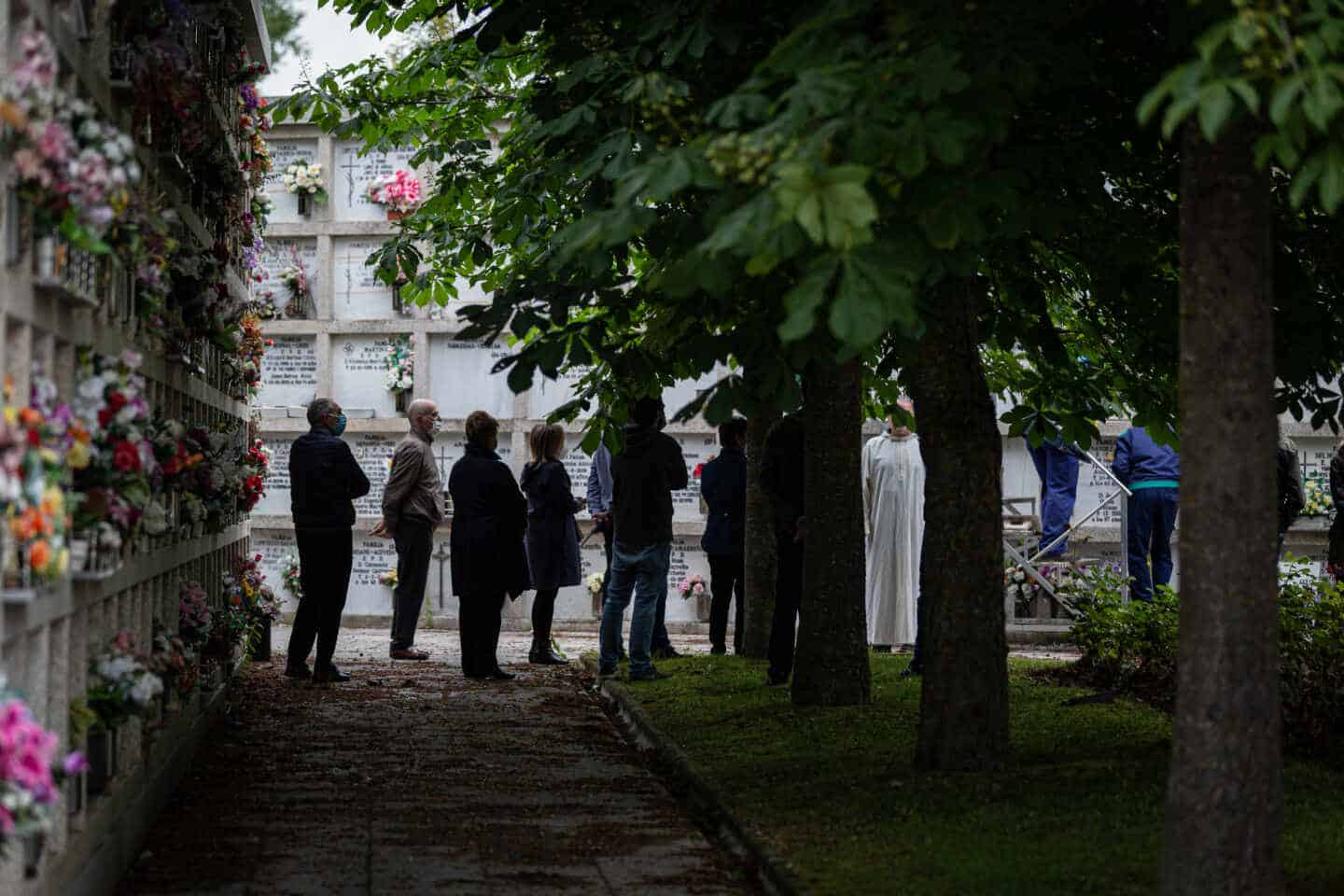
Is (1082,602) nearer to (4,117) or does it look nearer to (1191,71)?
(1191,71)

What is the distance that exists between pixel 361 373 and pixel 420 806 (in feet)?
32.6

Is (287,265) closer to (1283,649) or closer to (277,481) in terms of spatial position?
(277,481)

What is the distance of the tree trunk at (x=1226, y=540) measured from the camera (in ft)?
15.0

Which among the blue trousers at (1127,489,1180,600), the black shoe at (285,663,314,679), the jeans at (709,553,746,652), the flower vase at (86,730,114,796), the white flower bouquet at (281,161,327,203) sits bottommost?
the black shoe at (285,663,314,679)

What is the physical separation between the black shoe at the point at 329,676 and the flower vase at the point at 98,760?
5739mm

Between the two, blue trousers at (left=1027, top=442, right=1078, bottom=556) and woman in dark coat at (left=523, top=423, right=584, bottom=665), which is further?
blue trousers at (left=1027, top=442, right=1078, bottom=556)

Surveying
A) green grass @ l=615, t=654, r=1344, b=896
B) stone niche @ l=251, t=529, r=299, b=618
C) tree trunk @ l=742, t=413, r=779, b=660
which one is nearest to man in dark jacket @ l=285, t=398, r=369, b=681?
green grass @ l=615, t=654, r=1344, b=896

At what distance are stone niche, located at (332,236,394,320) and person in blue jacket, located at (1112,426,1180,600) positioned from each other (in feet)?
23.7

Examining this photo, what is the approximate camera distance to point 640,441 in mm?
11102

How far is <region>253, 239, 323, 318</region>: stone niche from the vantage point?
1653cm

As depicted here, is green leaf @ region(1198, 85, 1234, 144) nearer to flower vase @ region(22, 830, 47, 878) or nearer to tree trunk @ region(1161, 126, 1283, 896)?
tree trunk @ region(1161, 126, 1283, 896)

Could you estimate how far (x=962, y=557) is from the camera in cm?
711

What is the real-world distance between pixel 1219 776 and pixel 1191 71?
194cm

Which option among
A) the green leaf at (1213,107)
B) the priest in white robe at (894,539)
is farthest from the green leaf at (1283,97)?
the priest in white robe at (894,539)
